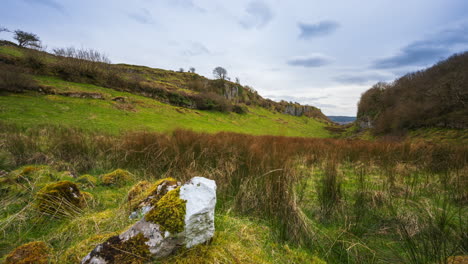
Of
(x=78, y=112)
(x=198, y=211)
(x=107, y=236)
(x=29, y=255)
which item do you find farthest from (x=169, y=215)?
(x=78, y=112)

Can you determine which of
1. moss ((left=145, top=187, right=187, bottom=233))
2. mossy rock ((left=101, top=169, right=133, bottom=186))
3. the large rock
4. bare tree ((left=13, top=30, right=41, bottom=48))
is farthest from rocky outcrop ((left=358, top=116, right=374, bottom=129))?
bare tree ((left=13, top=30, right=41, bottom=48))

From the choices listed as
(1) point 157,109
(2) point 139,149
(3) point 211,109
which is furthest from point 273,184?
(3) point 211,109

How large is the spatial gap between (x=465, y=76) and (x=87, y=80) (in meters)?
44.9

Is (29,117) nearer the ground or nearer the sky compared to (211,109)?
nearer the ground

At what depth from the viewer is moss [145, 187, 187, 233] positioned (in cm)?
137

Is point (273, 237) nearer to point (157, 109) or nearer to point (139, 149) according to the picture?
point (139, 149)

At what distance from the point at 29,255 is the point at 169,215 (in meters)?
1.06

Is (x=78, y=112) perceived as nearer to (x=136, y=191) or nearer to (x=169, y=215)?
(x=136, y=191)

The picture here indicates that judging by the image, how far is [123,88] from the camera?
2731 cm

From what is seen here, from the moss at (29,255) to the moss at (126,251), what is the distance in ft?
1.42

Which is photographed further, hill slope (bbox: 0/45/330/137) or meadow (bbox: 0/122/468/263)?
hill slope (bbox: 0/45/330/137)

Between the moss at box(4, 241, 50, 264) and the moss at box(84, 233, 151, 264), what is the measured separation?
43cm

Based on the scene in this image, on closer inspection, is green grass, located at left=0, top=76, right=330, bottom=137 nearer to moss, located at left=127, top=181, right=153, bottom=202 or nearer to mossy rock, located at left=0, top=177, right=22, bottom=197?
mossy rock, located at left=0, top=177, right=22, bottom=197

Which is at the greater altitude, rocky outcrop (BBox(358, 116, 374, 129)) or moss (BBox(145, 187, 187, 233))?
rocky outcrop (BBox(358, 116, 374, 129))
